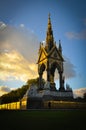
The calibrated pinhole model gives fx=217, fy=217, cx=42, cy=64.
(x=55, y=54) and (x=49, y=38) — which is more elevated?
(x=49, y=38)

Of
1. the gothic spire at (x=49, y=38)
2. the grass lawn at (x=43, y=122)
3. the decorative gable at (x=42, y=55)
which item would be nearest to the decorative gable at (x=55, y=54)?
the gothic spire at (x=49, y=38)

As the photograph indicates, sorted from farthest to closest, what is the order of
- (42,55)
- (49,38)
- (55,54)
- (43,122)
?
1. (49,38)
2. (42,55)
3. (55,54)
4. (43,122)

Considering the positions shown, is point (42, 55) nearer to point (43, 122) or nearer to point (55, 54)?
point (55, 54)

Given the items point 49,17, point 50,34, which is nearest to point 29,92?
point 50,34

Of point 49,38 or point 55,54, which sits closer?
point 55,54

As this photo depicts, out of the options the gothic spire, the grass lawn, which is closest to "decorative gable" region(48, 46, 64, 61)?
the gothic spire

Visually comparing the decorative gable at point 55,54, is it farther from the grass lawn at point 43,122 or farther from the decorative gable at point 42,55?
the grass lawn at point 43,122

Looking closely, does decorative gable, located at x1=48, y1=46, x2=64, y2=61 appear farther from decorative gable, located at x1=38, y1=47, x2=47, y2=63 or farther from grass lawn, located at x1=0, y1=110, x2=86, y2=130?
grass lawn, located at x1=0, y1=110, x2=86, y2=130

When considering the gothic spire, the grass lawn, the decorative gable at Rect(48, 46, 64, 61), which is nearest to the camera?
the grass lawn

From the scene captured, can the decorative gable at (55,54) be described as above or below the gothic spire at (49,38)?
below

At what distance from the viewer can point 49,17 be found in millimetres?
A: 32969

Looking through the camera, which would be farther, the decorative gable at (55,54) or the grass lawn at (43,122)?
the decorative gable at (55,54)

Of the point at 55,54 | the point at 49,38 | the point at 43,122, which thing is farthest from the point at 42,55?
the point at 43,122

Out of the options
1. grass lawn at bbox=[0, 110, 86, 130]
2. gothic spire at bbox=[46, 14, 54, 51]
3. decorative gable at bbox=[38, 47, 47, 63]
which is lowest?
grass lawn at bbox=[0, 110, 86, 130]
